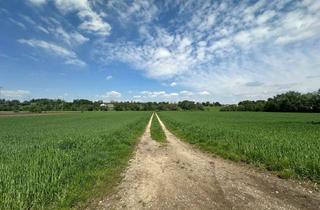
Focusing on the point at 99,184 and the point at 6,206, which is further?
the point at 99,184

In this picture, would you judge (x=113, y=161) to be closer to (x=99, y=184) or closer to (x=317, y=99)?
(x=99, y=184)

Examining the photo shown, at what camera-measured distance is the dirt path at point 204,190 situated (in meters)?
5.91

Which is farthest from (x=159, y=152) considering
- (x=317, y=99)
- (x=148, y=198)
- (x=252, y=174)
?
(x=317, y=99)

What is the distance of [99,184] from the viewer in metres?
7.65

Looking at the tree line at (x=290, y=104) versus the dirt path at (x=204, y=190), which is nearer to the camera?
the dirt path at (x=204, y=190)

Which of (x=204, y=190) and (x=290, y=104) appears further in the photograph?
(x=290, y=104)

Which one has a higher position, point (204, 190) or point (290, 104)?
point (290, 104)

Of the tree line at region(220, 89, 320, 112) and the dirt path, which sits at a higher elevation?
the tree line at region(220, 89, 320, 112)

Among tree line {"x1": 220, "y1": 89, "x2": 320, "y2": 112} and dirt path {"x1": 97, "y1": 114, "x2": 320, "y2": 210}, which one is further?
tree line {"x1": 220, "y1": 89, "x2": 320, "y2": 112}

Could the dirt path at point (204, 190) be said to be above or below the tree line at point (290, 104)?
below

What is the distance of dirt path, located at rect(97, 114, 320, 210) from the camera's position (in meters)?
5.91

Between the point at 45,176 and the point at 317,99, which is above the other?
the point at 317,99

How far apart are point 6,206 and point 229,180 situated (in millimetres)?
7161

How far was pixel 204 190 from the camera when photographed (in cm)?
694
